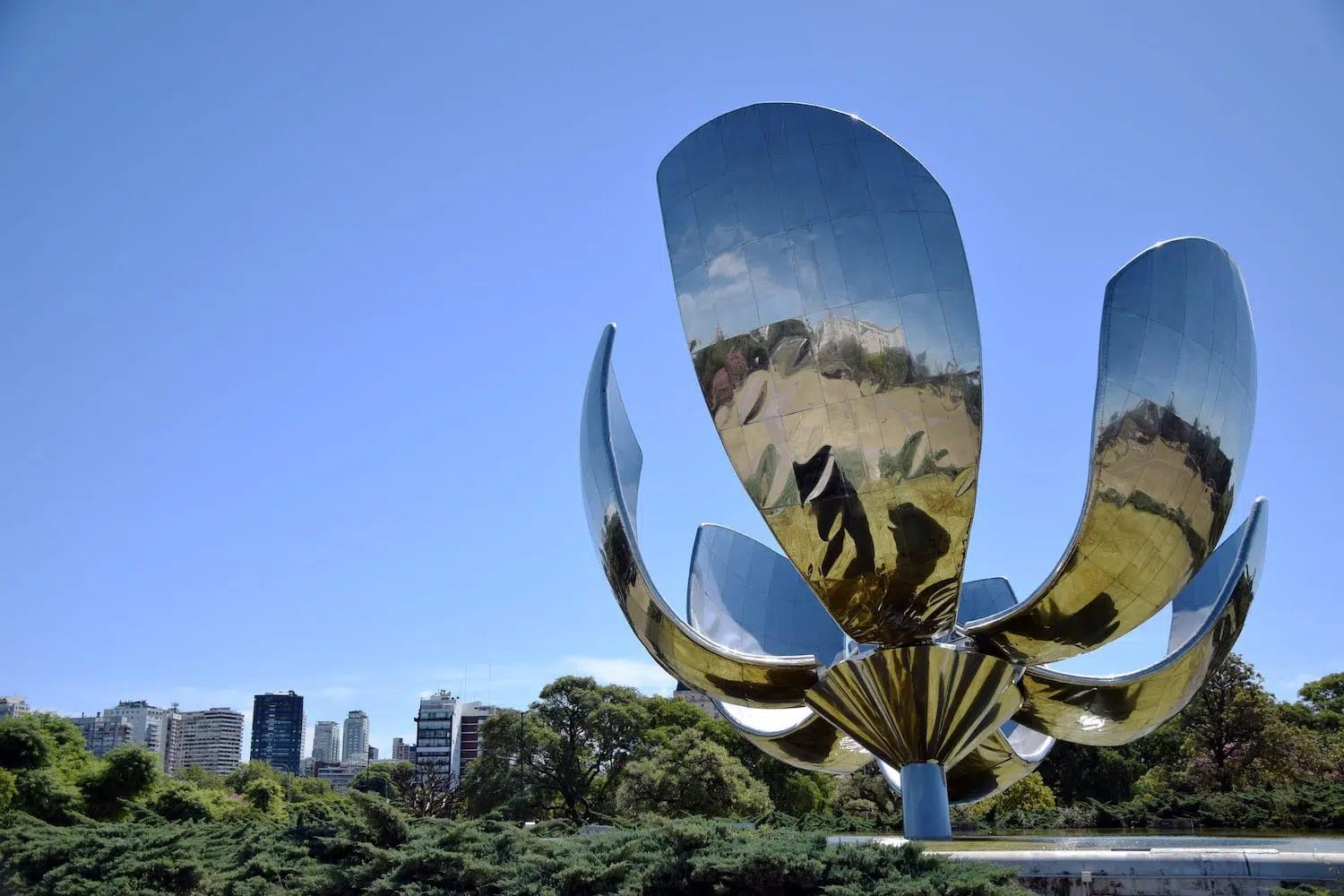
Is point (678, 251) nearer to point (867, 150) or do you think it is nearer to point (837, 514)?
point (867, 150)

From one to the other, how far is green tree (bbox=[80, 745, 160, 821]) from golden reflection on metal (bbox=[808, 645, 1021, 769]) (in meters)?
32.3

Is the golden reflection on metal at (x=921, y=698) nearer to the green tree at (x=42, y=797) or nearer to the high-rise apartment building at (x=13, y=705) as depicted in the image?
the green tree at (x=42, y=797)

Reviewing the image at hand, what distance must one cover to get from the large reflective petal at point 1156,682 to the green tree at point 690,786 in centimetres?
1872

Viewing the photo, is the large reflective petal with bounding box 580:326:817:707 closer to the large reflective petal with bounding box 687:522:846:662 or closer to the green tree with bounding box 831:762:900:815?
the large reflective petal with bounding box 687:522:846:662

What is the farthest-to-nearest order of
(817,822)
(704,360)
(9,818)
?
(9,818) < (817,822) < (704,360)

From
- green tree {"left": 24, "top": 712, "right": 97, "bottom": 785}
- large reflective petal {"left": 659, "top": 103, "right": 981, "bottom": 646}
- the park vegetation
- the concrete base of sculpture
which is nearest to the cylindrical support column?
the park vegetation

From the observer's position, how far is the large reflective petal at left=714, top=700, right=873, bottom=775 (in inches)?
602

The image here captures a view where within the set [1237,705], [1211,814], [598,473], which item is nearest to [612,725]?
[1237,705]

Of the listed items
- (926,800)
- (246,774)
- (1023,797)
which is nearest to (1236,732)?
(1023,797)

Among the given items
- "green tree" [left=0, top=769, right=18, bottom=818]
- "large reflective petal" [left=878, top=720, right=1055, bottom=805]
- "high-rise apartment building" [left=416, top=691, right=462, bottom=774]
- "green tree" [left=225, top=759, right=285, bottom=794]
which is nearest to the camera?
"large reflective petal" [left=878, top=720, right=1055, bottom=805]

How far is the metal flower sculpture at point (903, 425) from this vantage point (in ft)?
32.7

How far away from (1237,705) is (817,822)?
1971cm

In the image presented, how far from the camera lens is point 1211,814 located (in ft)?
63.4

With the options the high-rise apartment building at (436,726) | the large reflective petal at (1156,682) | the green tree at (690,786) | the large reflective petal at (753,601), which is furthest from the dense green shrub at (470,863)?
the high-rise apartment building at (436,726)
